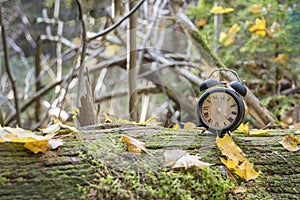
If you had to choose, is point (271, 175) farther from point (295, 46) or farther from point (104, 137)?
point (295, 46)

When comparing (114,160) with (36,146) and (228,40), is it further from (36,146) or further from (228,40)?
(228,40)

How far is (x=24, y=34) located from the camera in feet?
10.8

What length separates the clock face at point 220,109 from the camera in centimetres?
122

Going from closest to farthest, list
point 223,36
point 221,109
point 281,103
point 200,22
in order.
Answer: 1. point 221,109
2. point 281,103
3. point 223,36
4. point 200,22

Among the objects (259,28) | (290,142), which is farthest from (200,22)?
(290,142)

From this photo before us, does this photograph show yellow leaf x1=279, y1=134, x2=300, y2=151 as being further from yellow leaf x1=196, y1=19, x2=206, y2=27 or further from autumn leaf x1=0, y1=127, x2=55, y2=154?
yellow leaf x1=196, y1=19, x2=206, y2=27

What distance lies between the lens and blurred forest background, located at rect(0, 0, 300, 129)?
2.75 m

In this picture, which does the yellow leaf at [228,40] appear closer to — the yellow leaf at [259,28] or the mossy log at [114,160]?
the yellow leaf at [259,28]

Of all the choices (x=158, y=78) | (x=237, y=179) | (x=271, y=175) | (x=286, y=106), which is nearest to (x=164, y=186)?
(x=237, y=179)

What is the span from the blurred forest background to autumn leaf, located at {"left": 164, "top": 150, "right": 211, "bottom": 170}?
1.37m

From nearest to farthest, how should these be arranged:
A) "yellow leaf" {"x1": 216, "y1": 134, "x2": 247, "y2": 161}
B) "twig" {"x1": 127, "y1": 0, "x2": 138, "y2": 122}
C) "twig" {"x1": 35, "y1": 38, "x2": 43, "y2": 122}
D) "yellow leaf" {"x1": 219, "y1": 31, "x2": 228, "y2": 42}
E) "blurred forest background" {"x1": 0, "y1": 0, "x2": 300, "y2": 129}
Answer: "yellow leaf" {"x1": 216, "y1": 134, "x2": 247, "y2": 161} → "twig" {"x1": 127, "y1": 0, "x2": 138, "y2": 122} → "blurred forest background" {"x1": 0, "y1": 0, "x2": 300, "y2": 129} → "twig" {"x1": 35, "y1": 38, "x2": 43, "y2": 122} → "yellow leaf" {"x1": 219, "y1": 31, "x2": 228, "y2": 42}

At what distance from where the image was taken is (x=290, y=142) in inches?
50.4

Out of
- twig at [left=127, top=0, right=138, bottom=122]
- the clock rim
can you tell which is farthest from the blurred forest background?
the clock rim

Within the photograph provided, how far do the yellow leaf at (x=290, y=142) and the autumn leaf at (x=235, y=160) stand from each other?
0.19 m
